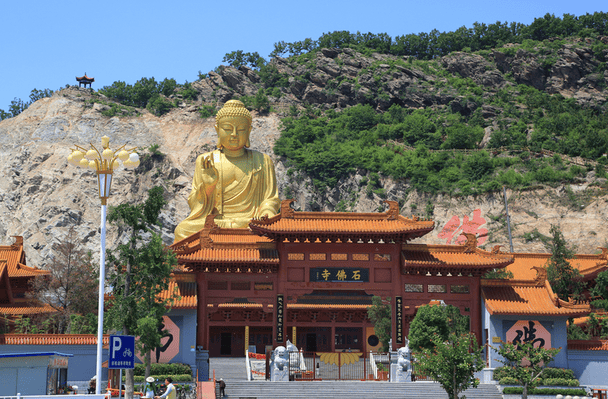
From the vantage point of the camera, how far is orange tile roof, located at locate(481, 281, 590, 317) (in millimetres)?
23484

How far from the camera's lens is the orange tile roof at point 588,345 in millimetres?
23719

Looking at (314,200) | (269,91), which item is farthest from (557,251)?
(269,91)

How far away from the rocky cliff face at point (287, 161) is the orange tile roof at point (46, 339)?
2672 centimetres

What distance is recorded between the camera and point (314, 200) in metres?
55.2

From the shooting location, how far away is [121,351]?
499 inches

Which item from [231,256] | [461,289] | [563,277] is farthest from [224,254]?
[563,277]

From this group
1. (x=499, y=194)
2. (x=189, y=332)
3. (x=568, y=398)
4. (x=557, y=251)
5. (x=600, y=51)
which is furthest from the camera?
(x=600, y=51)

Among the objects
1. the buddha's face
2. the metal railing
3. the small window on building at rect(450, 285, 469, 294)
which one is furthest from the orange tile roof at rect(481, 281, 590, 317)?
the buddha's face

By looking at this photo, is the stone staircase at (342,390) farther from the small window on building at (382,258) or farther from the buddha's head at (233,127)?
the buddha's head at (233,127)

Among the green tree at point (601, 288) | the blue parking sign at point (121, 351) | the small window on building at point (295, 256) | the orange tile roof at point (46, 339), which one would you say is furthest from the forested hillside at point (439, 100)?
the blue parking sign at point (121, 351)

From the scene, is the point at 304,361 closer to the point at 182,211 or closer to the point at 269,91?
the point at 182,211

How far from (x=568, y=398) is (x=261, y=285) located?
54.1 ft

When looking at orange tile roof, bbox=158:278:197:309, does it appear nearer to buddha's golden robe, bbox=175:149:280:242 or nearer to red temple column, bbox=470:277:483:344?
buddha's golden robe, bbox=175:149:280:242

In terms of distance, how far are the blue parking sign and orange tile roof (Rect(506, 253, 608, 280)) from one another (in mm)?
21447
